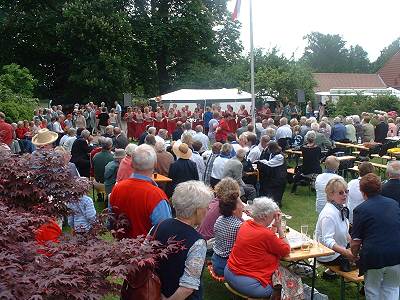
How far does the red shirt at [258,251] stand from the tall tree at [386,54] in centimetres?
8525

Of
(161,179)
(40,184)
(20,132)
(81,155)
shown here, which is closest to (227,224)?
(40,184)

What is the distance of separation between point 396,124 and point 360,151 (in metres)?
3.61

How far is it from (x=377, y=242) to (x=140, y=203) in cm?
241

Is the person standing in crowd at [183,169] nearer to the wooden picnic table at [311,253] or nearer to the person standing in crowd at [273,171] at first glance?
the person standing in crowd at [273,171]

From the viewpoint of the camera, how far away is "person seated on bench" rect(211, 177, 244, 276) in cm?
553

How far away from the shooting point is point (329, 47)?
86688 mm

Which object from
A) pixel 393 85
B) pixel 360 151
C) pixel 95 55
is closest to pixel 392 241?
pixel 360 151

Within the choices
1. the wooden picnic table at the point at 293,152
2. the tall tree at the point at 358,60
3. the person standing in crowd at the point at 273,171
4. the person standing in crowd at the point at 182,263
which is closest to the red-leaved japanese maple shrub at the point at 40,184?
the person standing in crowd at the point at 182,263

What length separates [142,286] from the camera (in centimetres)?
332

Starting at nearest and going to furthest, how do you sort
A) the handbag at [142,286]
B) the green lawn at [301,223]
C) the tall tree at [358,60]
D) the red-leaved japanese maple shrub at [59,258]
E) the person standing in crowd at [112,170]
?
the red-leaved japanese maple shrub at [59,258], the handbag at [142,286], the green lawn at [301,223], the person standing in crowd at [112,170], the tall tree at [358,60]

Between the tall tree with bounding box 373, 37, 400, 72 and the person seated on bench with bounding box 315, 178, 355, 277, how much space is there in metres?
84.1

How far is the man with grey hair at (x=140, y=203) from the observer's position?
14.5ft

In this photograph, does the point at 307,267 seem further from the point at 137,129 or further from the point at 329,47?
the point at 329,47

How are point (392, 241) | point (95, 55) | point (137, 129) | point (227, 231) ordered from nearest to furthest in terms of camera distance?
point (392, 241), point (227, 231), point (137, 129), point (95, 55)
